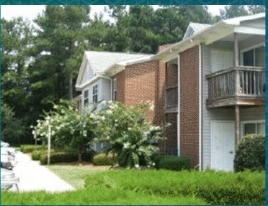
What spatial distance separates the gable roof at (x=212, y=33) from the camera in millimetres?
8350

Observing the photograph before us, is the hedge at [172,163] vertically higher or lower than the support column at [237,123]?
lower

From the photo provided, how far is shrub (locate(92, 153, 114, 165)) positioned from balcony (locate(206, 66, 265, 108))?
8.18 feet

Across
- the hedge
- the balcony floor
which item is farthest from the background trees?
the hedge

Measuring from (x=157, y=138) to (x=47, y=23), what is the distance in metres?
4.90

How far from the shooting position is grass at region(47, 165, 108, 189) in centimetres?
628

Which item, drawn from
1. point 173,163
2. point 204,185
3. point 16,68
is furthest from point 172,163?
point 16,68

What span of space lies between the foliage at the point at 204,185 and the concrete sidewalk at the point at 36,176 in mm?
833

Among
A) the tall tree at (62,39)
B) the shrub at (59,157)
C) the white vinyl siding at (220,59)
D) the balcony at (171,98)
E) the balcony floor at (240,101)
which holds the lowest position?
the shrub at (59,157)

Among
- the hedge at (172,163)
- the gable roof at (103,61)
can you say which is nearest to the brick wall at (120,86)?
the gable roof at (103,61)

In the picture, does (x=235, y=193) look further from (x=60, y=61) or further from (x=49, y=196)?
(x=60, y=61)

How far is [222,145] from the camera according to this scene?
9617mm

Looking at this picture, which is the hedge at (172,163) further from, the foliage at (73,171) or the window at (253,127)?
the foliage at (73,171)

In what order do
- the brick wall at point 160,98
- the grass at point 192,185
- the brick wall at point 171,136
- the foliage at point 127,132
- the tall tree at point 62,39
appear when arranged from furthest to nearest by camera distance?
the brick wall at point 171,136, the brick wall at point 160,98, the foliage at point 127,132, the tall tree at point 62,39, the grass at point 192,185

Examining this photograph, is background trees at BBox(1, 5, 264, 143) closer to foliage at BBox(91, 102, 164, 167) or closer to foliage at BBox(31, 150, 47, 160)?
foliage at BBox(31, 150, 47, 160)
